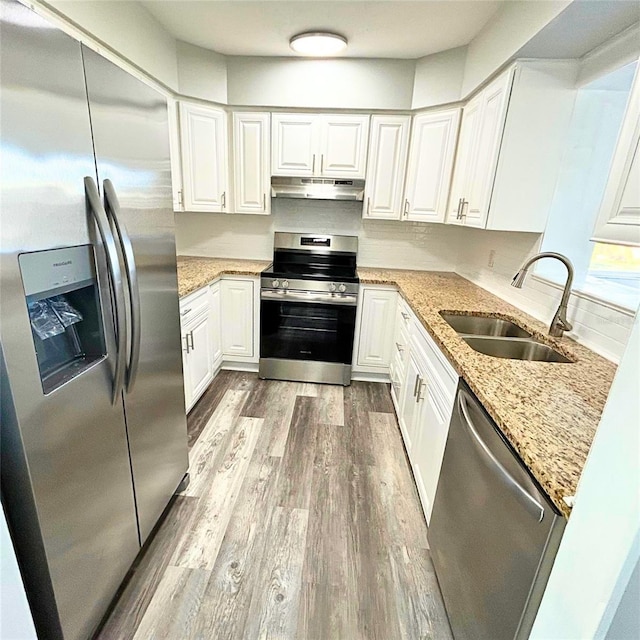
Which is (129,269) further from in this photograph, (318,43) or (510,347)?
(318,43)

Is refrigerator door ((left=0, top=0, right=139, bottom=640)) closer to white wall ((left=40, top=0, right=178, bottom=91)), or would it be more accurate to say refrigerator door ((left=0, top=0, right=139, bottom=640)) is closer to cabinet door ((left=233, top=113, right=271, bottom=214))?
white wall ((left=40, top=0, right=178, bottom=91))

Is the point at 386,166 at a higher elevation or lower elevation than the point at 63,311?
higher

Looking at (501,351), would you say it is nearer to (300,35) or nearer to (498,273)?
(498,273)

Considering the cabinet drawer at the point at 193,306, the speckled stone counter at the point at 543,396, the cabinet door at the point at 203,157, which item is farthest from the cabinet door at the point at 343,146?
the speckled stone counter at the point at 543,396

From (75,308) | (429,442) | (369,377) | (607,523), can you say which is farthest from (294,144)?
(607,523)

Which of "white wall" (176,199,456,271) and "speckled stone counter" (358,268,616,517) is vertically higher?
"white wall" (176,199,456,271)

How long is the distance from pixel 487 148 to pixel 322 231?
156 cm

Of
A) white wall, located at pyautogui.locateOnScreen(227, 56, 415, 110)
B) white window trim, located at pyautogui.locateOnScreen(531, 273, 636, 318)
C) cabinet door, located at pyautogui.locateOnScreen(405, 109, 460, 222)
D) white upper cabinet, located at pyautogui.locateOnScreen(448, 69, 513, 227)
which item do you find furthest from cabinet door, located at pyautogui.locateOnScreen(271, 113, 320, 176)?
white window trim, located at pyautogui.locateOnScreen(531, 273, 636, 318)

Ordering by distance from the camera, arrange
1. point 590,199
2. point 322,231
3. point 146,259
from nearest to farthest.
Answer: point 146,259 < point 590,199 < point 322,231

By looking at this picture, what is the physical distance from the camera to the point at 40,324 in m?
0.93

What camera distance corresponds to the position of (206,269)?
9.18ft

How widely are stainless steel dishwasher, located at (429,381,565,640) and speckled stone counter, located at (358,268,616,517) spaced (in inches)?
2.3

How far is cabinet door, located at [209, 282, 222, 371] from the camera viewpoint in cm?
272

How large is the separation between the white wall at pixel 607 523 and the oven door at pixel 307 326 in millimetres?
2277
